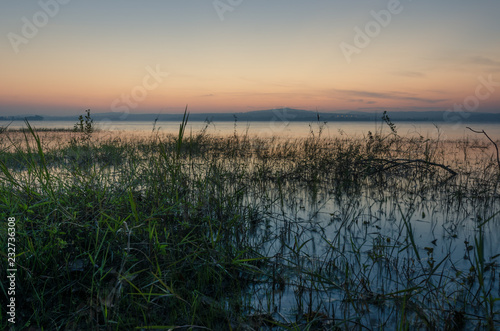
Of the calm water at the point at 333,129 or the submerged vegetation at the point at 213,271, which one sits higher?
the calm water at the point at 333,129

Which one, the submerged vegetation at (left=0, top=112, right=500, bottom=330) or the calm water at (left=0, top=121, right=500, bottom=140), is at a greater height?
the calm water at (left=0, top=121, right=500, bottom=140)

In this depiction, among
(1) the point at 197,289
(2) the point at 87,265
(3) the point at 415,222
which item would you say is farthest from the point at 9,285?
(3) the point at 415,222

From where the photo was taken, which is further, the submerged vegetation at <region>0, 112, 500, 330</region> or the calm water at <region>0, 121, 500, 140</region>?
the calm water at <region>0, 121, 500, 140</region>

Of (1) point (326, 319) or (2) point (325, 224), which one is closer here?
(1) point (326, 319)

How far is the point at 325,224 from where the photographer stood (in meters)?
4.67

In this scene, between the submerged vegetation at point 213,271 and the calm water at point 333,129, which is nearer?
the submerged vegetation at point 213,271

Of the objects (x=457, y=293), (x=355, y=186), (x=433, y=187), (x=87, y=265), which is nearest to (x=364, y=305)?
(x=457, y=293)

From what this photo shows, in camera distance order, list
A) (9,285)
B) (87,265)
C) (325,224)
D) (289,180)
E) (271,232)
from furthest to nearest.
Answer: (289,180)
(325,224)
(271,232)
(87,265)
(9,285)

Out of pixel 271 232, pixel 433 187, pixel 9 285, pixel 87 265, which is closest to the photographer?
pixel 9 285

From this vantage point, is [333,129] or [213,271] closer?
[213,271]

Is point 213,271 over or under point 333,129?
under

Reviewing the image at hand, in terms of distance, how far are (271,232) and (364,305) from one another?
1767 mm

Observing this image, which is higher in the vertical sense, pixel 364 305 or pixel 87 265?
pixel 87 265

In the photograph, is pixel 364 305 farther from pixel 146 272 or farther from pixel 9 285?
pixel 9 285
